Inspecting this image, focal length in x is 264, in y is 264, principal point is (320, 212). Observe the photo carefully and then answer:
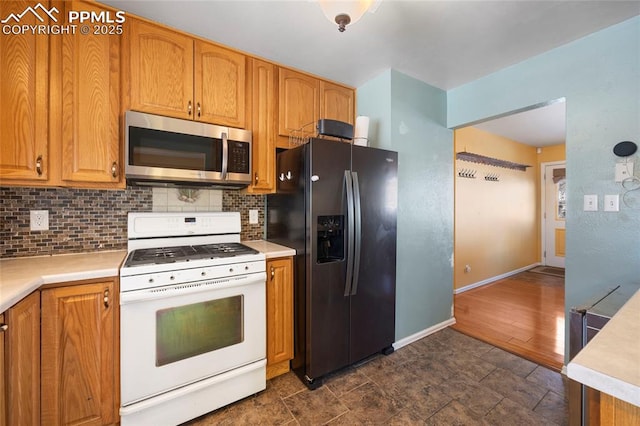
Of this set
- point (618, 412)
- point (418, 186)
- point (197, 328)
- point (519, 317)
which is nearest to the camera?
point (618, 412)

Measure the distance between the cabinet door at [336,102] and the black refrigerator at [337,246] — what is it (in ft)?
2.22

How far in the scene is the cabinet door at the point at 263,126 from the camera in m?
2.07

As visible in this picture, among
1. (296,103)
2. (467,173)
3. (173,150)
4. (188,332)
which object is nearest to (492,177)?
(467,173)

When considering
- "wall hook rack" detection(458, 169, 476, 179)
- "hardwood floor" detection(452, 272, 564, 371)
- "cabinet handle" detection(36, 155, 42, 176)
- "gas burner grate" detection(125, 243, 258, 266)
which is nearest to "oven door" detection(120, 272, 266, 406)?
"gas burner grate" detection(125, 243, 258, 266)

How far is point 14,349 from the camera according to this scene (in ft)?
3.53

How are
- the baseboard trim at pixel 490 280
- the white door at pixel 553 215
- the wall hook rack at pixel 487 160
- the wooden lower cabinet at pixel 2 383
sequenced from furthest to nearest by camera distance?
the white door at pixel 553 215 < the baseboard trim at pixel 490 280 < the wall hook rack at pixel 487 160 < the wooden lower cabinet at pixel 2 383

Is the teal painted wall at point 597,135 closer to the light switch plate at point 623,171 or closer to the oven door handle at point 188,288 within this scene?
the light switch plate at point 623,171

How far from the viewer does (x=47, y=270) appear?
131cm

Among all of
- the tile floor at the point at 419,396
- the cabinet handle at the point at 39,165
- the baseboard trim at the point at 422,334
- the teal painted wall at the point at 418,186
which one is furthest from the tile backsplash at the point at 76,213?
the baseboard trim at the point at 422,334

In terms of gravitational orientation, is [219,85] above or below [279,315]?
above

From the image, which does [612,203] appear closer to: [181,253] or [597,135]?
[597,135]

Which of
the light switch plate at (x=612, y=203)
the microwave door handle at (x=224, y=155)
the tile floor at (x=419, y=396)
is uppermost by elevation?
the microwave door handle at (x=224, y=155)

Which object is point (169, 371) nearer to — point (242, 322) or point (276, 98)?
point (242, 322)

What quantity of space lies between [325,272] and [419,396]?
3.34ft
